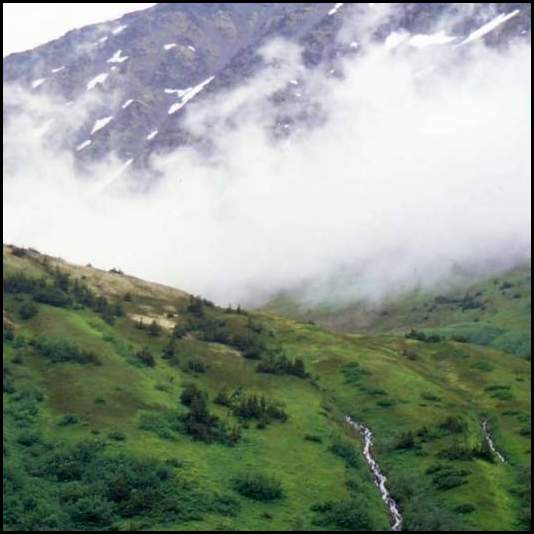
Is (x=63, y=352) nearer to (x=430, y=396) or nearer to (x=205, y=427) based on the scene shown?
(x=205, y=427)

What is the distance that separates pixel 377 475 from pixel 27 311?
43649 mm

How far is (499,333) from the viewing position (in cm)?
19388

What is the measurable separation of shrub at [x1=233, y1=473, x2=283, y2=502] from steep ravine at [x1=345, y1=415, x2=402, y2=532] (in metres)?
8.34

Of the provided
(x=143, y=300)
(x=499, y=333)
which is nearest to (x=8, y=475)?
(x=143, y=300)

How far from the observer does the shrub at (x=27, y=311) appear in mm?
85562

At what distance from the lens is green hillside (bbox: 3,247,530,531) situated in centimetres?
4988

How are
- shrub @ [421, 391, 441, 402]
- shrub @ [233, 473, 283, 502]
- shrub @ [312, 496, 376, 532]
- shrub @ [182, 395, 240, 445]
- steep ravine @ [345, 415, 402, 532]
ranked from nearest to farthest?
shrub @ [312, 496, 376, 532] → shrub @ [233, 473, 283, 502] → steep ravine @ [345, 415, 402, 532] → shrub @ [182, 395, 240, 445] → shrub @ [421, 391, 441, 402]

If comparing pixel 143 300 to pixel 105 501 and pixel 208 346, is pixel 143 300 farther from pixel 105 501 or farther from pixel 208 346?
pixel 105 501

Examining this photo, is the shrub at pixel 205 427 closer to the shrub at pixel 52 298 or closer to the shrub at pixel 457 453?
the shrub at pixel 457 453

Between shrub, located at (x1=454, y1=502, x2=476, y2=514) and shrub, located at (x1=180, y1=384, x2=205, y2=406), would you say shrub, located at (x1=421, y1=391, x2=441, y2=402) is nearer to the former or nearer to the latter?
shrub, located at (x1=180, y1=384, x2=205, y2=406)

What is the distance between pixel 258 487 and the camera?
53.3 metres

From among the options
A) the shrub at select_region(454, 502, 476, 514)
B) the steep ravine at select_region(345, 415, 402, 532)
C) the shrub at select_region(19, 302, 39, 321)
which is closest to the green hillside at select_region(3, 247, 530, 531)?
the shrub at select_region(454, 502, 476, 514)

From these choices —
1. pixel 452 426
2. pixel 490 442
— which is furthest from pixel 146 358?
pixel 490 442

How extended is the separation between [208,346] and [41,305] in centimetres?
2157
